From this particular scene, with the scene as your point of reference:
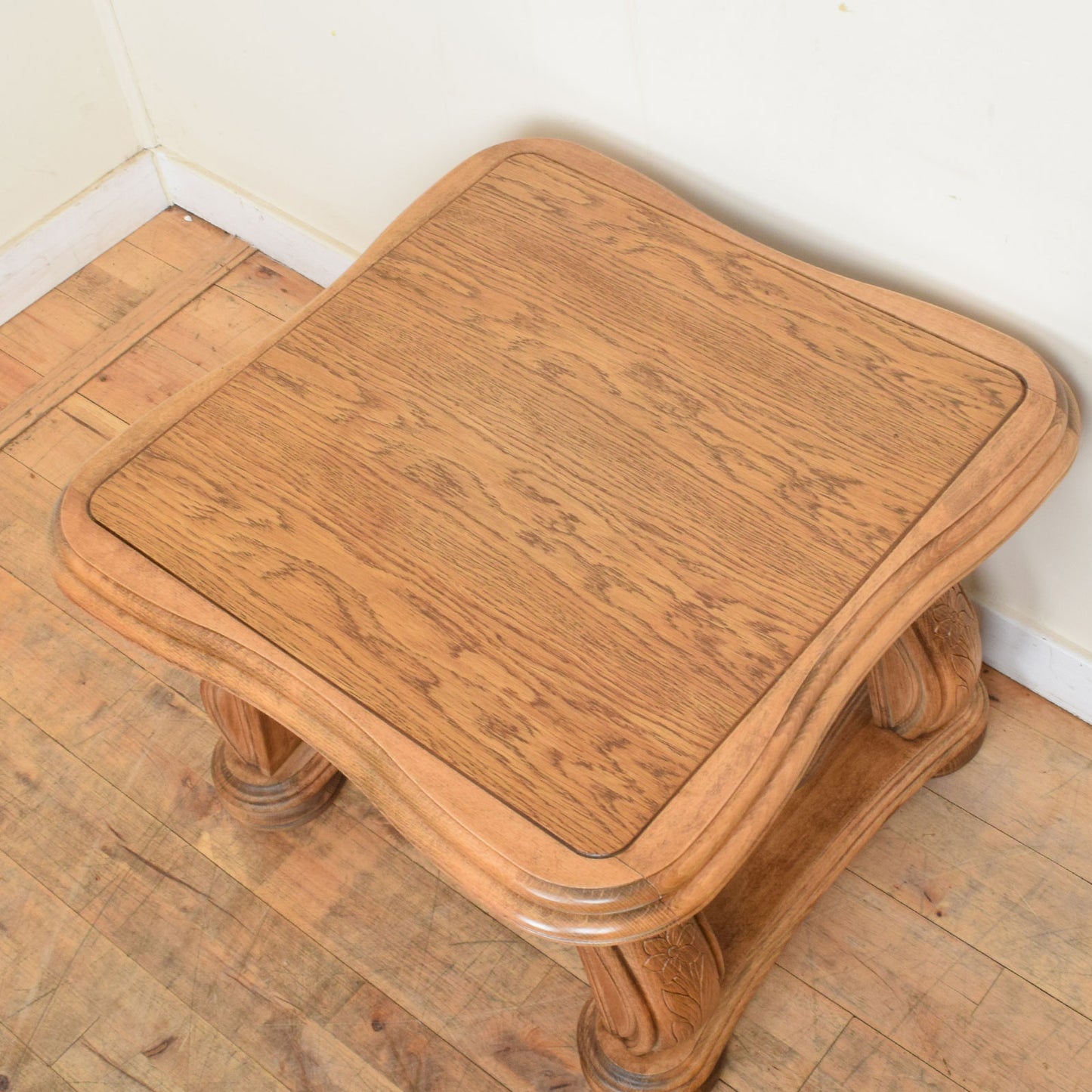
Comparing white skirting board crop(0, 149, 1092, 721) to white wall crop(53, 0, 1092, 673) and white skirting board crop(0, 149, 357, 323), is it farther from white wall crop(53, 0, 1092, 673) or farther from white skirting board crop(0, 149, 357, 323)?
white wall crop(53, 0, 1092, 673)

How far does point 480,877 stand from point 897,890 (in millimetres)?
609

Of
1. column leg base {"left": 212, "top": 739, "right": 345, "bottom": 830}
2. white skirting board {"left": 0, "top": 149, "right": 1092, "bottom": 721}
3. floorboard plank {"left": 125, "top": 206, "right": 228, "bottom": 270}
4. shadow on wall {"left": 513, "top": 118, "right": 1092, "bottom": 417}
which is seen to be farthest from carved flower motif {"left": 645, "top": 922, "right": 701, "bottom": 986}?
floorboard plank {"left": 125, "top": 206, "right": 228, "bottom": 270}

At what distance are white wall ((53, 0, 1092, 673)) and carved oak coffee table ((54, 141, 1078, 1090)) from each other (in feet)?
0.22

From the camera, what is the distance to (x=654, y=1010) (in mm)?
1019

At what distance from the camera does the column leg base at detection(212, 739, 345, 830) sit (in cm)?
130

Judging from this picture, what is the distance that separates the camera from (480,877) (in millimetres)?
792

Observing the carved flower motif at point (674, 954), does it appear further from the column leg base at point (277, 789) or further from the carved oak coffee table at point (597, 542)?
the column leg base at point (277, 789)

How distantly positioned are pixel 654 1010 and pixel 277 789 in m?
0.47

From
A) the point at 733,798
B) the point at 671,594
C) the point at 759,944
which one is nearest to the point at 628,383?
the point at 671,594

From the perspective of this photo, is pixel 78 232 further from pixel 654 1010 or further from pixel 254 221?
pixel 654 1010

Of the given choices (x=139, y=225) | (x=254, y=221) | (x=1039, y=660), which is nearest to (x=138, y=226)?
(x=139, y=225)

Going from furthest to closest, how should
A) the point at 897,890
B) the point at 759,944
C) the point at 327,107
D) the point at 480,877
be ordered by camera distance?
the point at 327,107 < the point at 897,890 < the point at 759,944 < the point at 480,877

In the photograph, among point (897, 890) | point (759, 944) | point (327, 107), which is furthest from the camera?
point (327, 107)

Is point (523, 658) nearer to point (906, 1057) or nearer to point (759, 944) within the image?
point (759, 944)
